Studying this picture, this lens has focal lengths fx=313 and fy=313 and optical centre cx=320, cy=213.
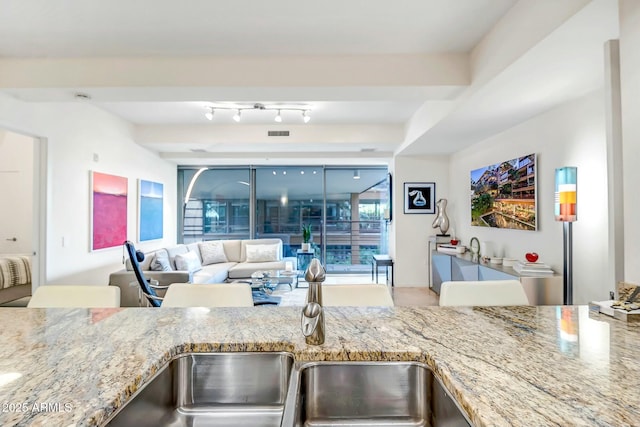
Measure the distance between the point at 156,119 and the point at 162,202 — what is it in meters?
1.73

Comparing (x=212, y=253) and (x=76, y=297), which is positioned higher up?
(x=76, y=297)

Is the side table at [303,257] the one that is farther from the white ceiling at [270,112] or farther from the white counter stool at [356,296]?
the white counter stool at [356,296]

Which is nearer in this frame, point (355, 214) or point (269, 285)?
point (269, 285)

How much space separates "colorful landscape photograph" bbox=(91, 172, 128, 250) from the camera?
12.8 feet

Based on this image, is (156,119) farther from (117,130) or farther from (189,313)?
(189,313)

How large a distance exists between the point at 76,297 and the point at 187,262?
10.4ft

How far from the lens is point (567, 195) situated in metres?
2.52

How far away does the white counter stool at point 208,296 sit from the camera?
1.65 meters

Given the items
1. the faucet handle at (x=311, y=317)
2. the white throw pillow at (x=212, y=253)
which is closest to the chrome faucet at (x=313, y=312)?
the faucet handle at (x=311, y=317)

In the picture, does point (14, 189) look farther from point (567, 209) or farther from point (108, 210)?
point (567, 209)

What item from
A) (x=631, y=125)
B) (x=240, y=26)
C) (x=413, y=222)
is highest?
(x=240, y=26)

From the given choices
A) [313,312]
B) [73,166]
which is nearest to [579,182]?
[313,312]

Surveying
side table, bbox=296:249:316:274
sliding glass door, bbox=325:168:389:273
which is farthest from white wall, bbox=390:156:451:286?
side table, bbox=296:249:316:274

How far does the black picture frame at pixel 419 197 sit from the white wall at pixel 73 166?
4.42 m
